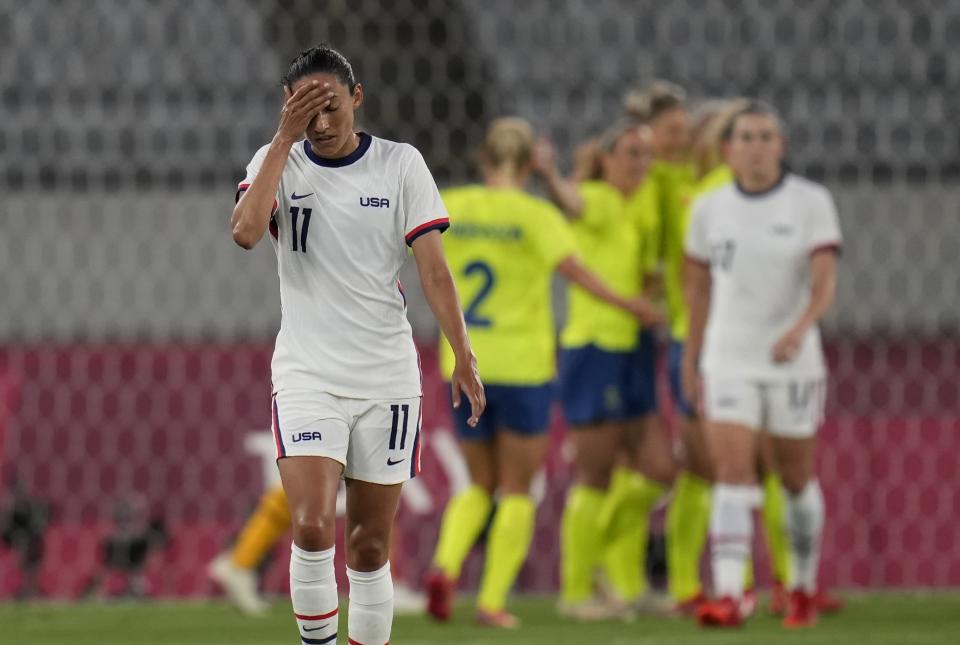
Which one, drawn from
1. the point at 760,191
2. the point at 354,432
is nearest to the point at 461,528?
the point at 760,191

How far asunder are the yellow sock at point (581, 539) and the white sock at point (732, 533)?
97 cm

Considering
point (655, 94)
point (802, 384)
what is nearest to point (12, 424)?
point (655, 94)

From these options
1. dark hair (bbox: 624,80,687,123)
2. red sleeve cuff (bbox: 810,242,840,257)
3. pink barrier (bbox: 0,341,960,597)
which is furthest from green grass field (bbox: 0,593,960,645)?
dark hair (bbox: 624,80,687,123)

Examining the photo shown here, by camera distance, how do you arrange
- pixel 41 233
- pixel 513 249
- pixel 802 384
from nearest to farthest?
1. pixel 802 384
2. pixel 513 249
3. pixel 41 233

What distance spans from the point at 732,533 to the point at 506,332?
115 cm

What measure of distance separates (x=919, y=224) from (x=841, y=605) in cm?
319

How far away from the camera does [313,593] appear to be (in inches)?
147

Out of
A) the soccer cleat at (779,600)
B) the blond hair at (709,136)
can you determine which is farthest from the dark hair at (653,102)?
the soccer cleat at (779,600)

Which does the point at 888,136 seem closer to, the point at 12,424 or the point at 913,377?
the point at 913,377

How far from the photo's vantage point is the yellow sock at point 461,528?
6.27 metres

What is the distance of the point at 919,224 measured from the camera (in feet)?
30.5

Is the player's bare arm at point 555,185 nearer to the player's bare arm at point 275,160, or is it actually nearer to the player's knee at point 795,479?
the player's knee at point 795,479

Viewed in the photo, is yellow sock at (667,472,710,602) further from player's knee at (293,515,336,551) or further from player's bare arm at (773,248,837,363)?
player's knee at (293,515,336,551)

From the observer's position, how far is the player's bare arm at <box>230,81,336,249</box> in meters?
3.57
